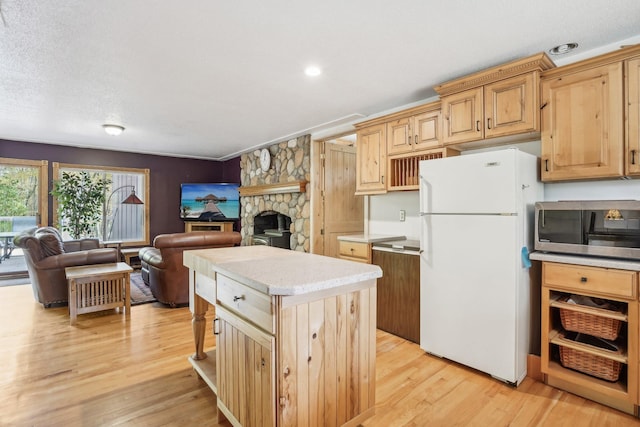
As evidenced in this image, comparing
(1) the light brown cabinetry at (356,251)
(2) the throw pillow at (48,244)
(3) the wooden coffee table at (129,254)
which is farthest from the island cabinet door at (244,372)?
(3) the wooden coffee table at (129,254)

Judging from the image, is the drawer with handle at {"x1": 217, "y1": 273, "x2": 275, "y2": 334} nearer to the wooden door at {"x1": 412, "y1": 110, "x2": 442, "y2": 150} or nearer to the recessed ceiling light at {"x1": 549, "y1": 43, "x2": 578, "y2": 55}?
the wooden door at {"x1": 412, "y1": 110, "x2": 442, "y2": 150}

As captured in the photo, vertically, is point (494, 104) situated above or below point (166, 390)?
above

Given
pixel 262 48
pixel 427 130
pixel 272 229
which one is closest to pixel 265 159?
pixel 272 229

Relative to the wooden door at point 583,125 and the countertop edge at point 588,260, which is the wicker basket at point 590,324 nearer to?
the countertop edge at point 588,260

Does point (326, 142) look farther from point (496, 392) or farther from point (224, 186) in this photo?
point (496, 392)

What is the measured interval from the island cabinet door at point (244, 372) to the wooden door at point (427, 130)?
7.40 feet

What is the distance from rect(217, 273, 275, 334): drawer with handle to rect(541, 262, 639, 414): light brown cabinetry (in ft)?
6.33

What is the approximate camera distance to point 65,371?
7.77 ft

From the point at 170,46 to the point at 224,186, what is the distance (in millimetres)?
4745

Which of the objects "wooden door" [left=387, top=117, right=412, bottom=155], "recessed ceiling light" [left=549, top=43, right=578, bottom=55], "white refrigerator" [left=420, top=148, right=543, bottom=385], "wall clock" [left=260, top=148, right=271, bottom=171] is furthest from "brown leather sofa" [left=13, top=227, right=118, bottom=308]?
"recessed ceiling light" [left=549, top=43, right=578, bottom=55]

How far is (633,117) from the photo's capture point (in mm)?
1939

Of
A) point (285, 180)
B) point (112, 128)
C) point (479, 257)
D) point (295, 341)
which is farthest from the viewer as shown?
point (285, 180)

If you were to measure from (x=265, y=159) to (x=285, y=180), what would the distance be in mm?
721

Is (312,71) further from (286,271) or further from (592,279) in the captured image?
(592,279)
